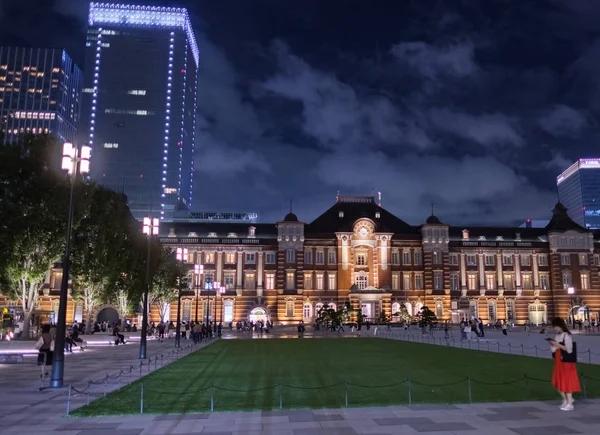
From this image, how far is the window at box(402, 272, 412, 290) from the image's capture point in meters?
75.1

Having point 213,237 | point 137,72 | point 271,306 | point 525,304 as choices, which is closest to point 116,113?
point 137,72

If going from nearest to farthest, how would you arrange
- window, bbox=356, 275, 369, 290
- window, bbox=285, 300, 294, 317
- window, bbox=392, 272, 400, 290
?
window, bbox=285, 300, 294, 317 → window, bbox=356, 275, 369, 290 → window, bbox=392, 272, 400, 290

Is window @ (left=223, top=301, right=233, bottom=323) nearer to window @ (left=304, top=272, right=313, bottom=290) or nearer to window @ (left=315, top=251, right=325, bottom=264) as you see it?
window @ (left=304, top=272, right=313, bottom=290)

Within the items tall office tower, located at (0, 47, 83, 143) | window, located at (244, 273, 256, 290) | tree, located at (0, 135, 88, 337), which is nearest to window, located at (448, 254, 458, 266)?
window, located at (244, 273, 256, 290)

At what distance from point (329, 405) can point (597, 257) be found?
7735cm

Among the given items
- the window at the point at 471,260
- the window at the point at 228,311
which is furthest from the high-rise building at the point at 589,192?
the window at the point at 228,311

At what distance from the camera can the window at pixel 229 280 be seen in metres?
74.1

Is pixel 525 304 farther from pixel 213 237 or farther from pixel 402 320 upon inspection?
pixel 213 237

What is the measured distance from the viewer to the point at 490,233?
80438 mm

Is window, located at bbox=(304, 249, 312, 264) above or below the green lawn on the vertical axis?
above

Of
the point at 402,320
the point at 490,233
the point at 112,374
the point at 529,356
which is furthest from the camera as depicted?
the point at 490,233

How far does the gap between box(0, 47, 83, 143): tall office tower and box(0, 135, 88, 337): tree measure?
119 m

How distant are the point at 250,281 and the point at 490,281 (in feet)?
116

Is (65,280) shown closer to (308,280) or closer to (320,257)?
(308,280)
